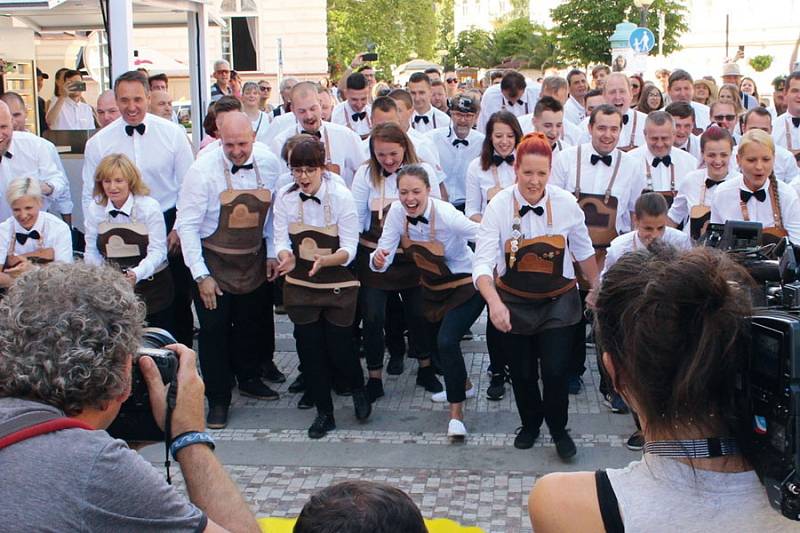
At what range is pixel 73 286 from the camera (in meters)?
2.19

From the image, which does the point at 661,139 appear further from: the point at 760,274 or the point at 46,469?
the point at 46,469

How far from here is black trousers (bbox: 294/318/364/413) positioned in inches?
248

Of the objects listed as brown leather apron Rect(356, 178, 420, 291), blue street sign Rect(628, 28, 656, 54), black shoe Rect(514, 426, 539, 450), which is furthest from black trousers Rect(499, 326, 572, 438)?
blue street sign Rect(628, 28, 656, 54)

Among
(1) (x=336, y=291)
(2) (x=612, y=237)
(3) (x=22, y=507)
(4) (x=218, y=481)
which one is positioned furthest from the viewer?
(2) (x=612, y=237)

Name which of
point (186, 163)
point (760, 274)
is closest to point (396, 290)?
point (186, 163)

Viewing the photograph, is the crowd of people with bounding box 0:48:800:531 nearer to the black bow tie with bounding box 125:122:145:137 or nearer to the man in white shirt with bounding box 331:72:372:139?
the black bow tie with bounding box 125:122:145:137

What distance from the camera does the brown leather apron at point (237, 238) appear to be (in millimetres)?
6469

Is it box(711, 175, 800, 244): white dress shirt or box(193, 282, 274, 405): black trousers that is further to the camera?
box(193, 282, 274, 405): black trousers

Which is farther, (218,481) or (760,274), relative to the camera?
(760,274)

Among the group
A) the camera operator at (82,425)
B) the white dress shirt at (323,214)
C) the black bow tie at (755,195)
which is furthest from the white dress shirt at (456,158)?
the camera operator at (82,425)

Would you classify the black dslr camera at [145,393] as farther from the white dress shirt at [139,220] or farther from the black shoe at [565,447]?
the white dress shirt at [139,220]

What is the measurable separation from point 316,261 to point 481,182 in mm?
1704

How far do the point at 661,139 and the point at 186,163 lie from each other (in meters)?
3.49

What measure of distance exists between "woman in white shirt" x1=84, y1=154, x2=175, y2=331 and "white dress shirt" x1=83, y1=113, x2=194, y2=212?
23.6 inches
